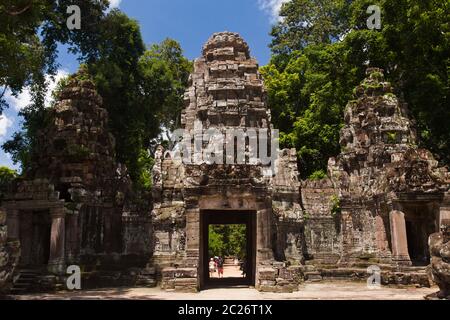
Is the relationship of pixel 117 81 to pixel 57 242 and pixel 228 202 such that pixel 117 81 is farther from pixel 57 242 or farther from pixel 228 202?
pixel 228 202

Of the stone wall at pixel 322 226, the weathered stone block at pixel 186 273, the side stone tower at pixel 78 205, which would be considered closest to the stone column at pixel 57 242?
the side stone tower at pixel 78 205

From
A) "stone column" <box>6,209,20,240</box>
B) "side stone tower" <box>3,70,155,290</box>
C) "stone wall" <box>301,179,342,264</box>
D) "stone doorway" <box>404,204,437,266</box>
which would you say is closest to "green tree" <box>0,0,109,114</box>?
"side stone tower" <box>3,70,155,290</box>

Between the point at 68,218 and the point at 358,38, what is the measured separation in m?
20.4

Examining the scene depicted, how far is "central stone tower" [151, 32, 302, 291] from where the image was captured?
50.2 feet

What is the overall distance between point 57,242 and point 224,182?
732 centimetres

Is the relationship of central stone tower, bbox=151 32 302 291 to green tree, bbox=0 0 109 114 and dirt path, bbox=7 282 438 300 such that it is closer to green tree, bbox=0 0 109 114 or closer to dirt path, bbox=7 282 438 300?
dirt path, bbox=7 282 438 300

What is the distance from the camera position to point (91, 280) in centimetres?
1778

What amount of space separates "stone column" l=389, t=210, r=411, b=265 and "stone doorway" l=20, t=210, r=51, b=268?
48.1 feet

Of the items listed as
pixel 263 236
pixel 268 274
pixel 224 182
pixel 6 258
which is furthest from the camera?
pixel 263 236

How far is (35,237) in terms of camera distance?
1908 cm

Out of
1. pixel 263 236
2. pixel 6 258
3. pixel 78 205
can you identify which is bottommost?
pixel 6 258

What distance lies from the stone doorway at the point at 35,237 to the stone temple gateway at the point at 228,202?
49 millimetres

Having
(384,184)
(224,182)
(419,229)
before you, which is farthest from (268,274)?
(419,229)
